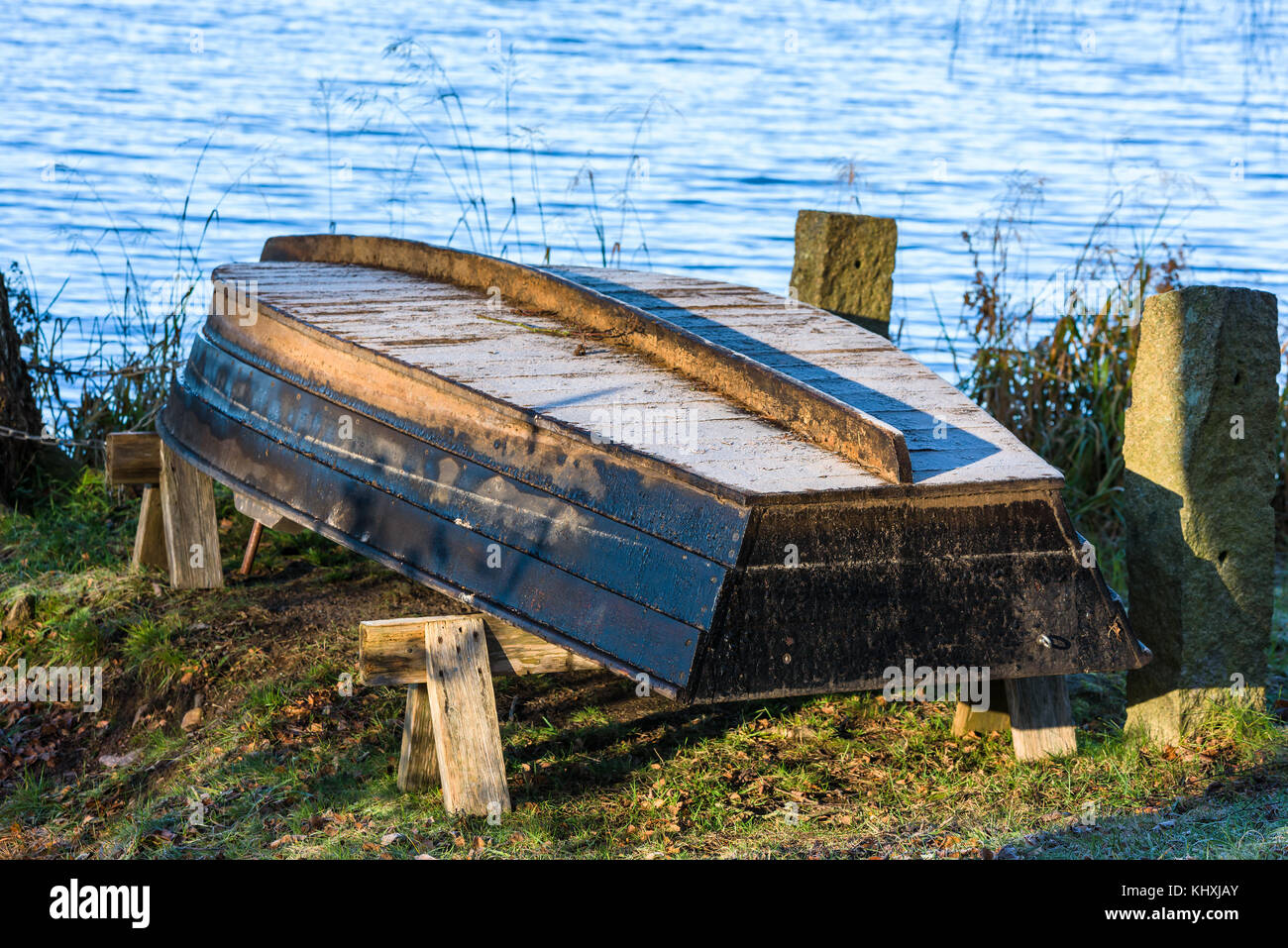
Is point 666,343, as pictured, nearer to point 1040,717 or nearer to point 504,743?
point 504,743

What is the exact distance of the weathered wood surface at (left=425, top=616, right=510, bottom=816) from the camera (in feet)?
11.7

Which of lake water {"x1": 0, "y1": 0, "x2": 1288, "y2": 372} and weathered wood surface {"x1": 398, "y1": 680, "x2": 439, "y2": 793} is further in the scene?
lake water {"x1": 0, "y1": 0, "x2": 1288, "y2": 372}

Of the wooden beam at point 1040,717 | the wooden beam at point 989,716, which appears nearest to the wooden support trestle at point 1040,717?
the wooden beam at point 1040,717

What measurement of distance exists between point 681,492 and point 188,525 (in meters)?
2.83

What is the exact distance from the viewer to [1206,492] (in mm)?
4012

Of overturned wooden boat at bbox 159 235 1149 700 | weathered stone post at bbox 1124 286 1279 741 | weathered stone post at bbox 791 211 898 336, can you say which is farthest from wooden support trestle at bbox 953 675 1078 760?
weathered stone post at bbox 791 211 898 336

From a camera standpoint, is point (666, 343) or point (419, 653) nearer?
point (419, 653)

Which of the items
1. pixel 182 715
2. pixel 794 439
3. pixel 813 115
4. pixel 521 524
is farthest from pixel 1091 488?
pixel 813 115

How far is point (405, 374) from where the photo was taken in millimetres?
3867

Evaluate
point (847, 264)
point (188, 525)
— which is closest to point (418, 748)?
point (188, 525)

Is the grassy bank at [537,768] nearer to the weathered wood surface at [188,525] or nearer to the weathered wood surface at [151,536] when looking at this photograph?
the weathered wood surface at [188,525]

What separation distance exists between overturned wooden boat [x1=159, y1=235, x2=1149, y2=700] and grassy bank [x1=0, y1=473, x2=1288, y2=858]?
51cm

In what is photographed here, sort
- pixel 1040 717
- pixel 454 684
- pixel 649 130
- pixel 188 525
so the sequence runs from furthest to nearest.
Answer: pixel 649 130 < pixel 188 525 < pixel 1040 717 < pixel 454 684

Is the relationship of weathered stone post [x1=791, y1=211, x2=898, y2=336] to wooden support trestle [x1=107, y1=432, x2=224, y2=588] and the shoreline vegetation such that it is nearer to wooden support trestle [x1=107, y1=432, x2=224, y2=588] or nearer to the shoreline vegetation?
the shoreline vegetation
